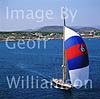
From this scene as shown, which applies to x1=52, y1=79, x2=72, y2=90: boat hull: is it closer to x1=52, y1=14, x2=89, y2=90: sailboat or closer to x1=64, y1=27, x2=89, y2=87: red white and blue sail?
x1=52, y1=14, x2=89, y2=90: sailboat

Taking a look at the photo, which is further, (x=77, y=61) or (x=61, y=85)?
(x=61, y=85)

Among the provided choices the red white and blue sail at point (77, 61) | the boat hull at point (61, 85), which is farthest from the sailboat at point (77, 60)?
the boat hull at point (61, 85)

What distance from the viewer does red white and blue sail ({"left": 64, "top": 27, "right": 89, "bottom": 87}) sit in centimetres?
3472

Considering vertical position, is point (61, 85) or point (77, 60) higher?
point (77, 60)

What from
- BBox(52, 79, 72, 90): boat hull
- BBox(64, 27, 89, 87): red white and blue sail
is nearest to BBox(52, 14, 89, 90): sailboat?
BBox(64, 27, 89, 87): red white and blue sail

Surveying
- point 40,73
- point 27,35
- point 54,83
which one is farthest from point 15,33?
point 54,83

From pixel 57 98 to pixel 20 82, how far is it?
914cm

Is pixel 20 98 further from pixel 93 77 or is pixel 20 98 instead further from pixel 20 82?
pixel 93 77

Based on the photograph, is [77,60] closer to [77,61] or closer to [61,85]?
[77,61]

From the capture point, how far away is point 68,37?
3744cm

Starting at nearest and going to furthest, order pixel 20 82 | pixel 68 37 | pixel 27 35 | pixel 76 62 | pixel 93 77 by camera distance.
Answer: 1. pixel 76 62
2. pixel 68 37
3. pixel 20 82
4. pixel 93 77
5. pixel 27 35

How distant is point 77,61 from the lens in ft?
115

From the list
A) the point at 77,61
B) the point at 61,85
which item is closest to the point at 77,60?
the point at 77,61

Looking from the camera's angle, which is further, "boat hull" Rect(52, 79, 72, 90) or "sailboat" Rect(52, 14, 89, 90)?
"boat hull" Rect(52, 79, 72, 90)
